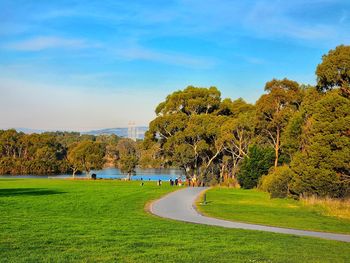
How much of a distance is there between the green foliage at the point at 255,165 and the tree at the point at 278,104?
119 cm

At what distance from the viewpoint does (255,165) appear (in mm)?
53531

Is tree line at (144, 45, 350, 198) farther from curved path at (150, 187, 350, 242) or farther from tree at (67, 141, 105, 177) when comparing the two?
tree at (67, 141, 105, 177)

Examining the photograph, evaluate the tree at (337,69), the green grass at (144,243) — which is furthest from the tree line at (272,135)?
the green grass at (144,243)

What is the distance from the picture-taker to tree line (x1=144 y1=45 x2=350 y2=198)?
30.9 meters

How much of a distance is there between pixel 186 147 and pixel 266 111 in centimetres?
1854

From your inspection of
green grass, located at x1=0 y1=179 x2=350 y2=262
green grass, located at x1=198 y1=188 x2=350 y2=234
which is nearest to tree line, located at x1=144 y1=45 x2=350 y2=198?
green grass, located at x1=198 y1=188 x2=350 y2=234

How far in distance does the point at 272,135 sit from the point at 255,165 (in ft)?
19.4

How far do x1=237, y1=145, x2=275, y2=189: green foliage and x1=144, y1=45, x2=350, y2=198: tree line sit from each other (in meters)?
0.12

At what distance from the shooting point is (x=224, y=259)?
11.5 metres

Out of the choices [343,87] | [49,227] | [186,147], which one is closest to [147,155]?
[186,147]

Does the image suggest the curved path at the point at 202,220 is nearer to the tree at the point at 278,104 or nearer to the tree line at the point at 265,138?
the tree line at the point at 265,138

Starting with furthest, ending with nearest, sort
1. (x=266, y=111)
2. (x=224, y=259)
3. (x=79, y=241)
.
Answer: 1. (x=266, y=111)
2. (x=79, y=241)
3. (x=224, y=259)

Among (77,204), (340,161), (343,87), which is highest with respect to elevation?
(343,87)

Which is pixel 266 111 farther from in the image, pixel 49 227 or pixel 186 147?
pixel 49 227
